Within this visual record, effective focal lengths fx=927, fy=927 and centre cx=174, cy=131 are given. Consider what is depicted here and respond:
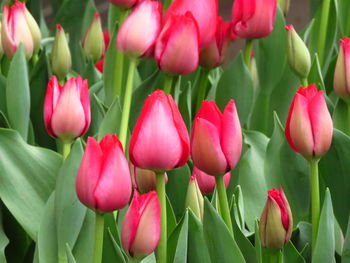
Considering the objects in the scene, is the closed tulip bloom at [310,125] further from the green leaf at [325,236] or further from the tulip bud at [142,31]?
the tulip bud at [142,31]

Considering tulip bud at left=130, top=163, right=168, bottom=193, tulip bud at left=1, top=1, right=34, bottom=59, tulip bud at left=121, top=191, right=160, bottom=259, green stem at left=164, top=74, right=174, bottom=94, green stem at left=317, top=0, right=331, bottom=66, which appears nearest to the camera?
tulip bud at left=121, top=191, right=160, bottom=259

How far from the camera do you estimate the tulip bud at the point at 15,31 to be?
0.90 metres

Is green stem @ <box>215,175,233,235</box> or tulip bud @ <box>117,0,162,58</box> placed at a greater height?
tulip bud @ <box>117,0,162,58</box>

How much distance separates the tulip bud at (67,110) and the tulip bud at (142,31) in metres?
0.07

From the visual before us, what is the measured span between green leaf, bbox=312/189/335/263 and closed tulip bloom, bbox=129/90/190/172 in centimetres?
12

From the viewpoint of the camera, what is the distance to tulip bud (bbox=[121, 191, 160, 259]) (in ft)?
1.94

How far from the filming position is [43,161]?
78cm

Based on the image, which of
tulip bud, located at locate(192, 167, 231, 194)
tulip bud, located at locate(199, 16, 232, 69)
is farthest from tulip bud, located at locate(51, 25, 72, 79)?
tulip bud, located at locate(192, 167, 231, 194)

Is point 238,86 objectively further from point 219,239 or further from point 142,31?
point 219,239

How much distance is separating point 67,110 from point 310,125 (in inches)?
7.6

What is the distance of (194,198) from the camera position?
0.68m

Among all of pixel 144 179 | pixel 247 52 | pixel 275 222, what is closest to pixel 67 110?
Answer: pixel 144 179

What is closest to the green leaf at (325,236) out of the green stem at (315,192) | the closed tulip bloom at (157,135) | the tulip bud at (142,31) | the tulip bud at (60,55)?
the green stem at (315,192)

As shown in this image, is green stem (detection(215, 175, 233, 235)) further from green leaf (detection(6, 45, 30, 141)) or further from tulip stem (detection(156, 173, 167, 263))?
green leaf (detection(6, 45, 30, 141))
